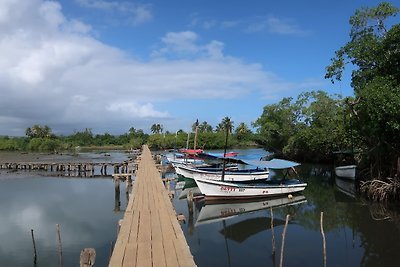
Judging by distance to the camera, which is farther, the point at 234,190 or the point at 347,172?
the point at 347,172

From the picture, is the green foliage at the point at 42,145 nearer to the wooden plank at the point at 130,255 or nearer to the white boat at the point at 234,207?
the white boat at the point at 234,207

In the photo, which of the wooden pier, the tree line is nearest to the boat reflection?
the wooden pier

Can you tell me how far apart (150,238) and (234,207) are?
1202cm

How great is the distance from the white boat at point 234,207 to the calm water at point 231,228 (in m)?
0.05

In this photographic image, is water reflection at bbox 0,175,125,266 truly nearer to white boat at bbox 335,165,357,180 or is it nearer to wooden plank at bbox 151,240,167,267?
wooden plank at bbox 151,240,167,267

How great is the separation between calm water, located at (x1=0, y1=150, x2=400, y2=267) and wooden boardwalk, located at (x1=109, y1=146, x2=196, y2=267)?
1989 millimetres

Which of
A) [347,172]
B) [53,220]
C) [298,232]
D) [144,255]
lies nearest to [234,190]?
[298,232]

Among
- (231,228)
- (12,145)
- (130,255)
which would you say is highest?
(130,255)

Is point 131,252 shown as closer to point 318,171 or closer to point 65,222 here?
point 65,222

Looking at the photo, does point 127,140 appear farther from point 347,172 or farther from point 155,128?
point 347,172

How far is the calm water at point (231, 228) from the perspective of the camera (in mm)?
13070

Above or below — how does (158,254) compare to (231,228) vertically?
above

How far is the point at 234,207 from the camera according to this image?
2111cm

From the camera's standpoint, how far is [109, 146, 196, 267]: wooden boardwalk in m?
8.01
